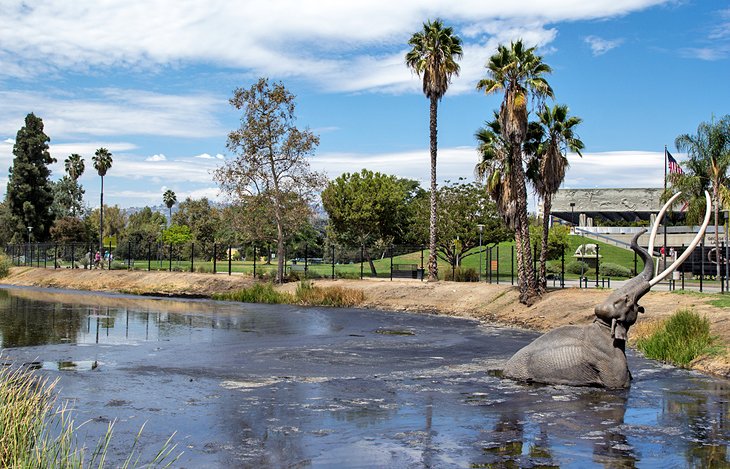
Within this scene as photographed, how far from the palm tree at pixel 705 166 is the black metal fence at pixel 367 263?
10.5 ft

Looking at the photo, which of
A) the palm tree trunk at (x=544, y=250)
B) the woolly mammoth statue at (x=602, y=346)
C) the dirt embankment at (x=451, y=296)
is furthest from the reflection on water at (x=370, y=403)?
the palm tree trunk at (x=544, y=250)

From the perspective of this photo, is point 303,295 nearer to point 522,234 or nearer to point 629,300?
point 522,234

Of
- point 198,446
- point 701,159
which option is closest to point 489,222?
point 701,159

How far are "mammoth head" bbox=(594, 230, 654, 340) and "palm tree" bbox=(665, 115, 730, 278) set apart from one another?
36.6m

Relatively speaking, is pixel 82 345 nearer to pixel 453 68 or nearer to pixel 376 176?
pixel 453 68

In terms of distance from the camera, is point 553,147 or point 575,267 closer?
point 553,147

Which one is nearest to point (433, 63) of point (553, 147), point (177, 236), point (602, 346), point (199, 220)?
point (553, 147)

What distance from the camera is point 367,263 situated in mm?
78812

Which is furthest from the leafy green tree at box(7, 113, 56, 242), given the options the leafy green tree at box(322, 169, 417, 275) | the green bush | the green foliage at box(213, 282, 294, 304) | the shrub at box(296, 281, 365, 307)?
the green bush

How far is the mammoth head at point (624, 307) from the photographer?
13.9 meters

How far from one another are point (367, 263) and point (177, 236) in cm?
3595

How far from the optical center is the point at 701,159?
49.7 meters

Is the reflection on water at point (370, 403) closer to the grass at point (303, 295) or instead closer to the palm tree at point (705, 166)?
the grass at point (303, 295)

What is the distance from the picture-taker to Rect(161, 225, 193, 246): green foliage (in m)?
104
